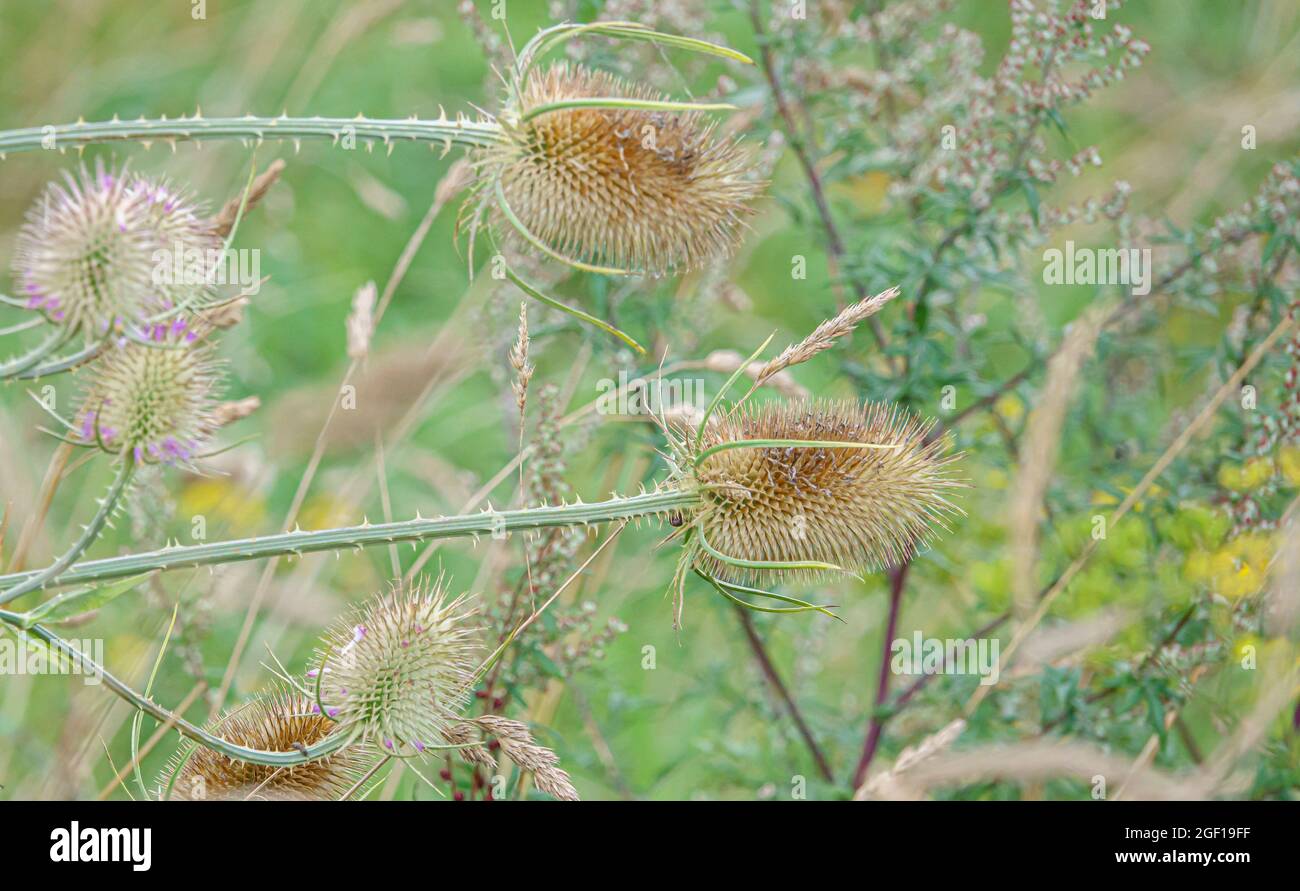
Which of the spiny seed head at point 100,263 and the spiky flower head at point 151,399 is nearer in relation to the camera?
the spiny seed head at point 100,263

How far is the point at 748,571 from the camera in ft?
5.33

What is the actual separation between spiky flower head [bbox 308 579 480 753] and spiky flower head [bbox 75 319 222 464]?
0.34 meters

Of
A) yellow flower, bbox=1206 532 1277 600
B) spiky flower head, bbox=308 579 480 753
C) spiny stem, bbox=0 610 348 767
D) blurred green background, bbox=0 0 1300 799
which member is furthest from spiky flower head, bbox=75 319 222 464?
yellow flower, bbox=1206 532 1277 600

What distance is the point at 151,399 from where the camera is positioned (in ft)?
5.08

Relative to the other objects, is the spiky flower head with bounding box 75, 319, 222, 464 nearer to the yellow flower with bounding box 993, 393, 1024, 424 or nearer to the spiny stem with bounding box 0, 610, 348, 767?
the spiny stem with bounding box 0, 610, 348, 767

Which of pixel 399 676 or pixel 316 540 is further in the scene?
pixel 399 676

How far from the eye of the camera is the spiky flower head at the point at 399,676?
150 cm

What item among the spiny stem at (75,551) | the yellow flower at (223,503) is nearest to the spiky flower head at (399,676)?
the spiny stem at (75,551)

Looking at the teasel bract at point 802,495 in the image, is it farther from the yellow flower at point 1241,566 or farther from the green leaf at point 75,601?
the yellow flower at point 1241,566

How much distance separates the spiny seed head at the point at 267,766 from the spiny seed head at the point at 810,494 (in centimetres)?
58

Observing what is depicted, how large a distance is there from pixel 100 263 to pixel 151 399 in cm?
21

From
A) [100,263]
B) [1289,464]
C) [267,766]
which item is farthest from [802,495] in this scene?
[1289,464]

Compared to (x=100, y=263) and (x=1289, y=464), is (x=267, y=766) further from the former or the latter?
(x=1289, y=464)

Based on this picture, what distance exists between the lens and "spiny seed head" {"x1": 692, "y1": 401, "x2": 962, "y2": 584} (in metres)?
1.56
